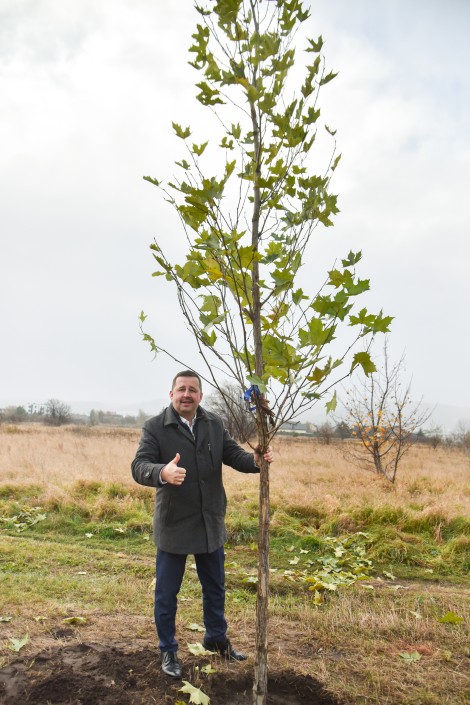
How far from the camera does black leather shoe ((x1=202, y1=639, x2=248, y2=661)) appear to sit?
3.99m

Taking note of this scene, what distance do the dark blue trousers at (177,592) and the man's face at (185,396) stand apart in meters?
1.06

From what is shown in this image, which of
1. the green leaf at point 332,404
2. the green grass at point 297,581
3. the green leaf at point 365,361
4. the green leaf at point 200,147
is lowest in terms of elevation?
the green grass at point 297,581

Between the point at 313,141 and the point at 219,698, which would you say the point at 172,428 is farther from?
the point at 313,141

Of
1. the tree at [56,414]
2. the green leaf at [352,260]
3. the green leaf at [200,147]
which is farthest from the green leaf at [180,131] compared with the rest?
the tree at [56,414]

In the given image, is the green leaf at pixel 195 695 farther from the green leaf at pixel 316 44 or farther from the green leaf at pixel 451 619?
the green leaf at pixel 316 44

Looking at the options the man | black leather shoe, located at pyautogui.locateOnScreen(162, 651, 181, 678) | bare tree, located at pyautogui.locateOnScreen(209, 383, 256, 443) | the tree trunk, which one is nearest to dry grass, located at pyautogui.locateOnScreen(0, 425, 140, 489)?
bare tree, located at pyautogui.locateOnScreen(209, 383, 256, 443)

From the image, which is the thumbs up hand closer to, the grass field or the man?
the man

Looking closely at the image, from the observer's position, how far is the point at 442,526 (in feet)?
27.3

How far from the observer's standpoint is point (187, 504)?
3.95 m

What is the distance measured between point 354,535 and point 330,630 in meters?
3.46

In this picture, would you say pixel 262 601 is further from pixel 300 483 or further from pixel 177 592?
pixel 300 483

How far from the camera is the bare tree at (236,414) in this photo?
3.09 metres

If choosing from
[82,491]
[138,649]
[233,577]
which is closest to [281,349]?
[138,649]

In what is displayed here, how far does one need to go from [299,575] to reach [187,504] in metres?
3.34
